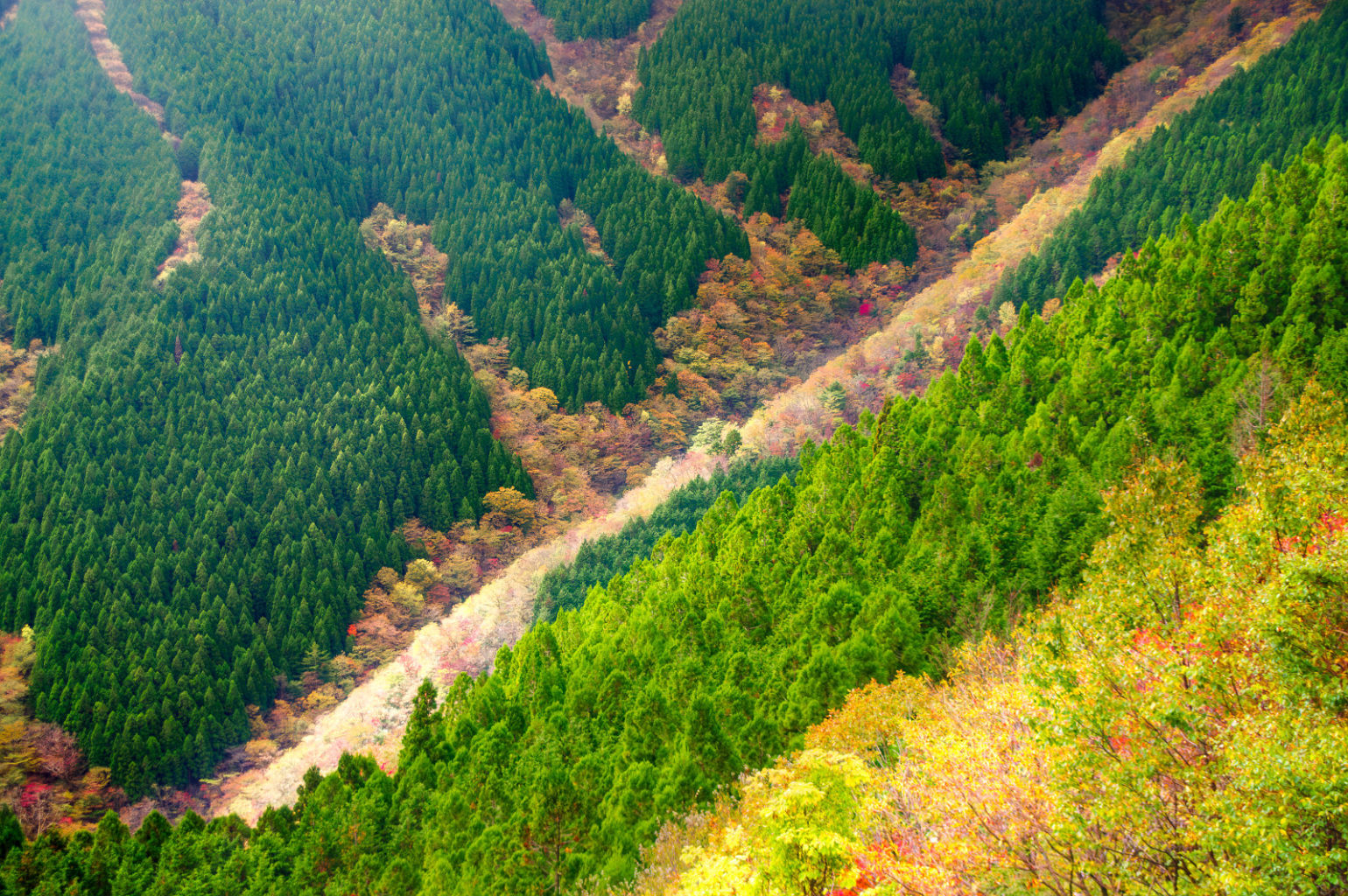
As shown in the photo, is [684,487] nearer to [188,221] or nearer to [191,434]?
[191,434]

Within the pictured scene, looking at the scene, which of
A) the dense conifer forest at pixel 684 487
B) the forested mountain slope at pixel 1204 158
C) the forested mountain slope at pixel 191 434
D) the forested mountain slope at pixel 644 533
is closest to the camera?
the dense conifer forest at pixel 684 487

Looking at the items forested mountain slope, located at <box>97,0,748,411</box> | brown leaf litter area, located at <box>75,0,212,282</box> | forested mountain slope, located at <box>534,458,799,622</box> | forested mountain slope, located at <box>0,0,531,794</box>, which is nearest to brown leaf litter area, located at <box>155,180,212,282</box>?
brown leaf litter area, located at <box>75,0,212,282</box>

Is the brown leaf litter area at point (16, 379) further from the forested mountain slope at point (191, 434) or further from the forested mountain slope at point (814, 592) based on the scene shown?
the forested mountain slope at point (814, 592)

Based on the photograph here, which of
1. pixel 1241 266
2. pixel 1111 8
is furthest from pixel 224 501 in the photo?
pixel 1111 8

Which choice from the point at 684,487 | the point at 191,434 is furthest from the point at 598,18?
the point at 684,487

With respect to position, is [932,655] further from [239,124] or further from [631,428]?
[239,124]

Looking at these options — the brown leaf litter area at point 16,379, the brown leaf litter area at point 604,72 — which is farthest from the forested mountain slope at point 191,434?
the brown leaf litter area at point 604,72
